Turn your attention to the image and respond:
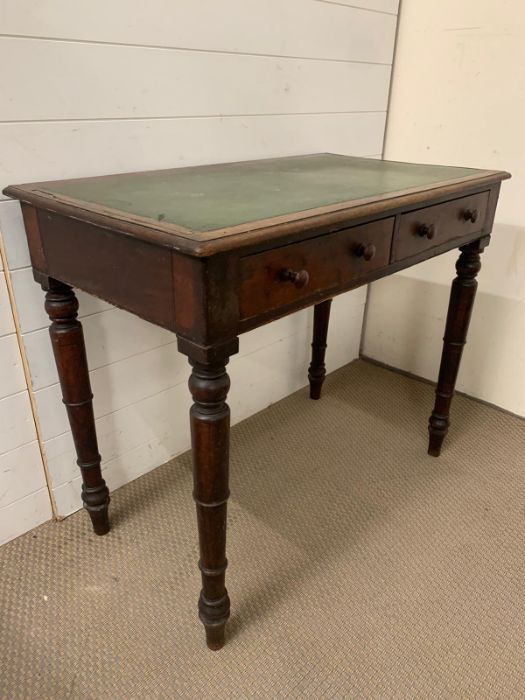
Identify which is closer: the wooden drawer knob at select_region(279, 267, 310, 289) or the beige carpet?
the wooden drawer knob at select_region(279, 267, 310, 289)

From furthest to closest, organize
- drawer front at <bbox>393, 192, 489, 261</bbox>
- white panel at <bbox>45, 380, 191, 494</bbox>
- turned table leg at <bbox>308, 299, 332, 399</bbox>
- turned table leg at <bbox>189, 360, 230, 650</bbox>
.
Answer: turned table leg at <bbox>308, 299, 332, 399</bbox> < white panel at <bbox>45, 380, 191, 494</bbox> < drawer front at <bbox>393, 192, 489, 261</bbox> < turned table leg at <bbox>189, 360, 230, 650</bbox>

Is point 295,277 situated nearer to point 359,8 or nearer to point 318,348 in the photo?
point 318,348

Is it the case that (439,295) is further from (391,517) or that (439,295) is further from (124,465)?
(124,465)

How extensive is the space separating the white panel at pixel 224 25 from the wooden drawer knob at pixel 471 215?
2.02 feet

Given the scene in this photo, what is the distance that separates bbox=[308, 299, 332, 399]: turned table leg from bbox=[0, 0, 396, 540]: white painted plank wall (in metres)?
0.07

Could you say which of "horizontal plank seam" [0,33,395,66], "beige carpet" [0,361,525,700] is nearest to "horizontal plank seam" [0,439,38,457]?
"beige carpet" [0,361,525,700]

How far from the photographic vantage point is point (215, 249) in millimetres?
656

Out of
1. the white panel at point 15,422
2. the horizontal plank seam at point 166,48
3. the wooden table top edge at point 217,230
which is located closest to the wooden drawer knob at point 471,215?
the wooden table top edge at point 217,230

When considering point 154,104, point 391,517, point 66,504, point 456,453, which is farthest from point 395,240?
point 66,504

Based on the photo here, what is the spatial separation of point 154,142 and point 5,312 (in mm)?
469

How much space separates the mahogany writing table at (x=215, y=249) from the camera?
28.5 inches

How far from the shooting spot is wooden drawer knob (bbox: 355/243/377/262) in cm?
91

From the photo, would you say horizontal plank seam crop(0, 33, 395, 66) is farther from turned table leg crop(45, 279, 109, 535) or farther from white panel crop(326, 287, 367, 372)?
white panel crop(326, 287, 367, 372)

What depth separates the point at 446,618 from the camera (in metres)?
1.08
